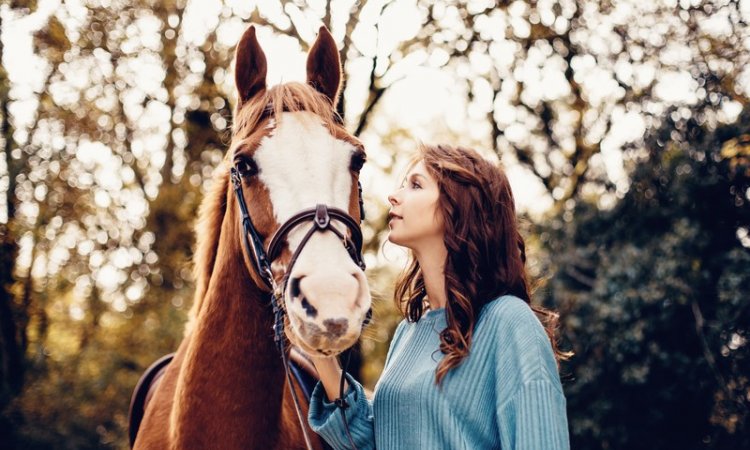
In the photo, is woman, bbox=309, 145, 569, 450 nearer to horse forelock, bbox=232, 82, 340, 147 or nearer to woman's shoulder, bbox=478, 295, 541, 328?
woman's shoulder, bbox=478, 295, 541, 328

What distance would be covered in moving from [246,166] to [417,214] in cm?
64

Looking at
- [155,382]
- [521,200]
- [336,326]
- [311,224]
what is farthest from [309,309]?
[521,200]

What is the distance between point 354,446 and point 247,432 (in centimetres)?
43

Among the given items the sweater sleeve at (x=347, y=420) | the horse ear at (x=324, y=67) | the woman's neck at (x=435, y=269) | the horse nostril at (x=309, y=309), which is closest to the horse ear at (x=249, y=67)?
the horse ear at (x=324, y=67)

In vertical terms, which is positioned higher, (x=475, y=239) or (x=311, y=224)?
(x=311, y=224)

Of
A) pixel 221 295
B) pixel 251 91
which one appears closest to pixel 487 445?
Result: pixel 221 295

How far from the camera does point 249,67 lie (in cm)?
259

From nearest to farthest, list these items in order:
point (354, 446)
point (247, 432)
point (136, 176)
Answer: point (354, 446), point (247, 432), point (136, 176)

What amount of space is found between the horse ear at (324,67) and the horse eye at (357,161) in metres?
0.49

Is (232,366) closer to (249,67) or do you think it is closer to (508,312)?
(508,312)

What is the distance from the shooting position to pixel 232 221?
2.50 meters

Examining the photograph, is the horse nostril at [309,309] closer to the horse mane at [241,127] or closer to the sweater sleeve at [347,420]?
the sweater sleeve at [347,420]

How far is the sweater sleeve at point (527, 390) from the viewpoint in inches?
70.7

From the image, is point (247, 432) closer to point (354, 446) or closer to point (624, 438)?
point (354, 446)
